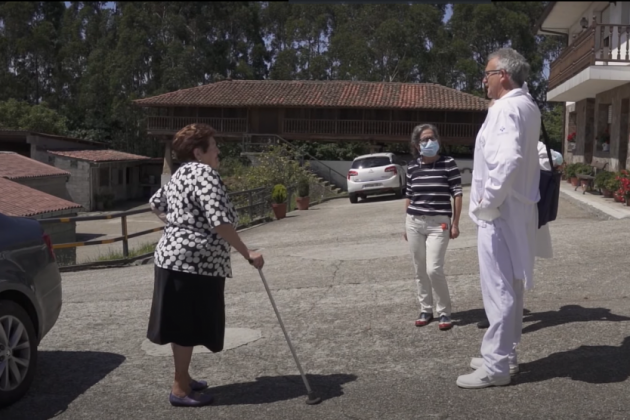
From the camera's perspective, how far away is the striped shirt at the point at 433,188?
6.32 m

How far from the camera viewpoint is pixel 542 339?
19.2 ft

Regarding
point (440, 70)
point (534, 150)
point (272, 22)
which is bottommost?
point (534, 150)

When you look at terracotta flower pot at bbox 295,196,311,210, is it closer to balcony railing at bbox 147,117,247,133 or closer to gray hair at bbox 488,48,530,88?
gray hair at bbox 488,48,530,88

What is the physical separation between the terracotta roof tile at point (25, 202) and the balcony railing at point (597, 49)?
16254 mm

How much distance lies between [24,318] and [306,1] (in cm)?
285

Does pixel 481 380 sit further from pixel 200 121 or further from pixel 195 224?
pixel 200 121

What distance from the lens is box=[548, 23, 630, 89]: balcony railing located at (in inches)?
682

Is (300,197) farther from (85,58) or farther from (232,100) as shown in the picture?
(85,58)

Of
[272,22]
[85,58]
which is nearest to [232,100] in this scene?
[272,22]

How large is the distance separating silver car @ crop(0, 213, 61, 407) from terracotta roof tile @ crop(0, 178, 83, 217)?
1914 cm

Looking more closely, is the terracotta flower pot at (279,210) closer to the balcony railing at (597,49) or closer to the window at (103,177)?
the balcony railing at (597,49)

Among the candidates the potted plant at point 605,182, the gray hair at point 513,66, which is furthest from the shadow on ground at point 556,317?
the potted plant at point 605,182

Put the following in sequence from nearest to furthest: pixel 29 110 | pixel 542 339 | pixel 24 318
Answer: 1. pixel 24 318
2. pixel 542 339
3. pixel 29 110

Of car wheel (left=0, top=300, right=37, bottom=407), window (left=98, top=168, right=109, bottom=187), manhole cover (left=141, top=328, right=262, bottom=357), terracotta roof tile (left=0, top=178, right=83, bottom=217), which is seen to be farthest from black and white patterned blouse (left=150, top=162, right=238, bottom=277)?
window (left=98, top=168, right=109, bottom=187)
